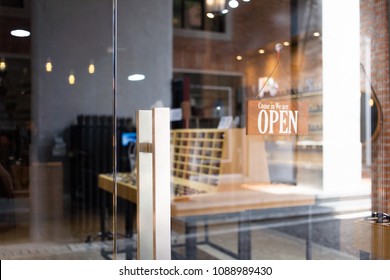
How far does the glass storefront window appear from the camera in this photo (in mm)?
2588

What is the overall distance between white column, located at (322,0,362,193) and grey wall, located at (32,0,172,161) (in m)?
3.15

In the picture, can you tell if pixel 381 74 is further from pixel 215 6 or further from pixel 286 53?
pixel 215 6

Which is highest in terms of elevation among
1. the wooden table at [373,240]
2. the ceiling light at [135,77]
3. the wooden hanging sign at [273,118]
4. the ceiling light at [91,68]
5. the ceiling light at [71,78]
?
the ceiling light at [91,68]

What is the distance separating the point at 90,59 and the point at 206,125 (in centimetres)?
198

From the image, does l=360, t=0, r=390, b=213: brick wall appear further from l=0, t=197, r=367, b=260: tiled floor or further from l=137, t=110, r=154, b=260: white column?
l=137, t=110, r=154, b=260: white column

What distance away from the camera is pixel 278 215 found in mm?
4953

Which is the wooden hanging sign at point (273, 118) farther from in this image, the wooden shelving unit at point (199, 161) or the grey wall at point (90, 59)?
the grey wall at point (90, 59)

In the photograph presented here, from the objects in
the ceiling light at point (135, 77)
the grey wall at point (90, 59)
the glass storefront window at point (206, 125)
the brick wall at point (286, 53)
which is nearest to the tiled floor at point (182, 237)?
the glass storefront window at point (206, 125)

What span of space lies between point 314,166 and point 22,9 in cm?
340

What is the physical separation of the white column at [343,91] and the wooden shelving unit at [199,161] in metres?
1.21

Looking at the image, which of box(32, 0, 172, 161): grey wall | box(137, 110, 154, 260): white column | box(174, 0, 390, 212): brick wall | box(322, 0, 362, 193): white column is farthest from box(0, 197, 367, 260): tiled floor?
box(137, 110, 154, 260): white column

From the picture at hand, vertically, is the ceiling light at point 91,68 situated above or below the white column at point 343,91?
above

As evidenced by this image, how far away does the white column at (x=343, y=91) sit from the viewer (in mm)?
2599

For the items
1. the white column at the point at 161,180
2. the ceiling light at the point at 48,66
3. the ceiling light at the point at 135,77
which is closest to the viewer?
the white column at the point at 161,180
